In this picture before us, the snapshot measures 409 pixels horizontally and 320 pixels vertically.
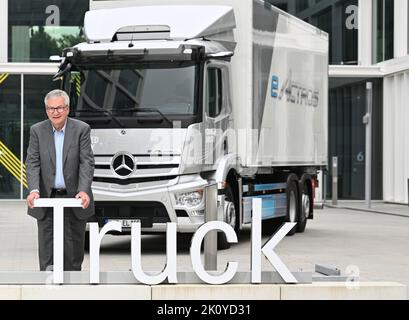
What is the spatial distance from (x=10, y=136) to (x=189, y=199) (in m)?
20.2

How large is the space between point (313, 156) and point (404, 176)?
46.2 feet

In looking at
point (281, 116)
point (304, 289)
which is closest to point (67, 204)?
point (304, 289)

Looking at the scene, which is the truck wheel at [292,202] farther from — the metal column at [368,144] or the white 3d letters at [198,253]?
the metal column at [368,144]

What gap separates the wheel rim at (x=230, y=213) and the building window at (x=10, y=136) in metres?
19.0

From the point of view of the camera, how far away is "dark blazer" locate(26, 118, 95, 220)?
868 cm

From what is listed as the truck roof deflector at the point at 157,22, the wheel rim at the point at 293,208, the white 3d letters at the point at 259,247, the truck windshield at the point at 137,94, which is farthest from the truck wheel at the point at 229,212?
the white 3d letters at the point at 259,247

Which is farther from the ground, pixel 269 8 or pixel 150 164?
pixel 269 8

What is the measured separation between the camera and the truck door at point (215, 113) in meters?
15.1

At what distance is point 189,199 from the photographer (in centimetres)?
1493

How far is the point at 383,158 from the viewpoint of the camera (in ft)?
115

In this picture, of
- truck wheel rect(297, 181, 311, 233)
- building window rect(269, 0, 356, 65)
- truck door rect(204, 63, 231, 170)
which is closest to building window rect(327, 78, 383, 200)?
building window rect(269, 0, 356, 65)

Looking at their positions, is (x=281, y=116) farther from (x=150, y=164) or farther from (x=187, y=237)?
(x=150, y=164)

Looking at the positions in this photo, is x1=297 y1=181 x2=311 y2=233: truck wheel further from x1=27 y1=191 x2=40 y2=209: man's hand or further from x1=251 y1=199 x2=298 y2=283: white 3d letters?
x1=27 y1=191 x2=40 y2=209: man's hand

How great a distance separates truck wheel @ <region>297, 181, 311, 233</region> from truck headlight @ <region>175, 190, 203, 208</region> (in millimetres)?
5192
